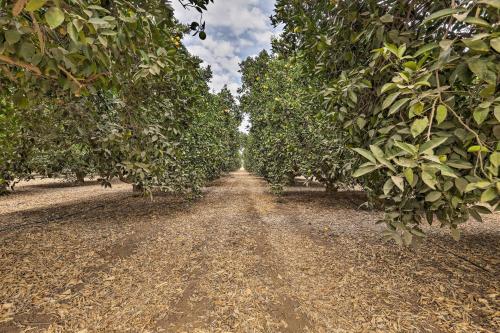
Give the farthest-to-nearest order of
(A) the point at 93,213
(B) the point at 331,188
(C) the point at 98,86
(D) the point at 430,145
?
(B) the point at 331,188 → (A) the point at 93,213 → (C) the point at 98,86 → (D) the point at 430,145

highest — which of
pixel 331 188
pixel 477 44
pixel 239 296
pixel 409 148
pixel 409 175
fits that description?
pixel 477 44

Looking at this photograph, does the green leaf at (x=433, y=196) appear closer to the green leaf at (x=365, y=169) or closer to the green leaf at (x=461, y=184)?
the green leaf at (x=461, y=184)

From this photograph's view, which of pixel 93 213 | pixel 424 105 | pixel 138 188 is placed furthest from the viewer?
pixel 138 188

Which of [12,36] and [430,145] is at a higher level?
[12,36]

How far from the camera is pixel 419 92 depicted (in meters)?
1.77

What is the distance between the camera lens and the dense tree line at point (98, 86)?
6.23 ft

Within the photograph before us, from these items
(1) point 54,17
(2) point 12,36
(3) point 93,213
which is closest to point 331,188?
(3) point 93,213

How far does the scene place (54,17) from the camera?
131 centimetres


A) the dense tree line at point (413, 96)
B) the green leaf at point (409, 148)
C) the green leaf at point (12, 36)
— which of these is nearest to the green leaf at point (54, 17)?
the green leaf at point (12, 36)

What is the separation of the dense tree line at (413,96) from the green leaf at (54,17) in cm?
165

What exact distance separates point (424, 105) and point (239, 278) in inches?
130

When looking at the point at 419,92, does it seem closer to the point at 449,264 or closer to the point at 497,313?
the point at 497,313

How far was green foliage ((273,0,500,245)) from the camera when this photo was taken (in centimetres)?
155

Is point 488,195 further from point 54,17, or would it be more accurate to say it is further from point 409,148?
point 54,17
